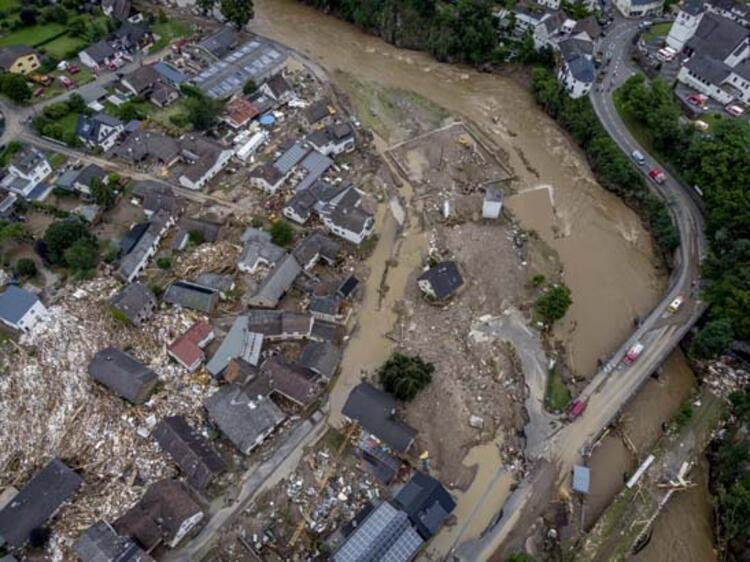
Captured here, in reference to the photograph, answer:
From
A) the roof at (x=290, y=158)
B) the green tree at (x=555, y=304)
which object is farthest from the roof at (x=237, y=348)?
the green tree at (x=555, y=304)

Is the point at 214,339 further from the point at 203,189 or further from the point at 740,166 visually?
the point at 740,166

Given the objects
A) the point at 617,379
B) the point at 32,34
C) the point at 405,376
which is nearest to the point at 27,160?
the point at 32,34

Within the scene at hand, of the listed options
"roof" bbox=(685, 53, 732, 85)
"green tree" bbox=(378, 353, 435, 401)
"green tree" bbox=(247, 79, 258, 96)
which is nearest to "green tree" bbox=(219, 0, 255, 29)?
"green tree" bbox=(247, 79, 258, 96)

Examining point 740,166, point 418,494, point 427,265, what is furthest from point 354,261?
point 740,166

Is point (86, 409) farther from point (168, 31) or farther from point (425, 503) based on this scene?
point (168, 31)

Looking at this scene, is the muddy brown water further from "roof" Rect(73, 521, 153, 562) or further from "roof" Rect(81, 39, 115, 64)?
"roof" Rect(81, 39, 115, 64)

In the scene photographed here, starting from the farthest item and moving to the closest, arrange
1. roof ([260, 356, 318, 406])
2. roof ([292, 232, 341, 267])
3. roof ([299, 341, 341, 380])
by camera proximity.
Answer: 1. roof ([292, 232, 341, 267])
2. roof ([299, 341, 341, 380])
3. roof ([260, 356, 318, 406])
